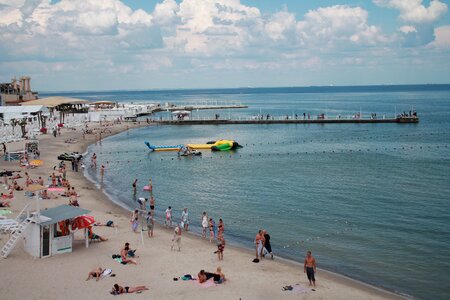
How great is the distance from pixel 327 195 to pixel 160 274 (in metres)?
17.7

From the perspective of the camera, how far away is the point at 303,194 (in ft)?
112

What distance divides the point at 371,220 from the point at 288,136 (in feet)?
151

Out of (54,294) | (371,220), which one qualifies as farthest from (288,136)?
(54,294)

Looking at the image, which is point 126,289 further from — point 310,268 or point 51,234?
point 310,268

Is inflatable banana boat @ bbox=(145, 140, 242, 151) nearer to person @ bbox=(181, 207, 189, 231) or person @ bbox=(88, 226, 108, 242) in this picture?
person @ bbox=(181, 207, 189, 231)

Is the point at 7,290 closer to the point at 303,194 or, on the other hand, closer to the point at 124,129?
the point at 303,194

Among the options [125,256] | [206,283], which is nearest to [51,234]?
[125,256]

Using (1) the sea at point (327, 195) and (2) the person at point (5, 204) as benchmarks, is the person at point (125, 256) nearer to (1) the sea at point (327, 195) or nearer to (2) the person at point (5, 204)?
(1) the sea at point (327, 195)

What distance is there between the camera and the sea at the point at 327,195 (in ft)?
70.3

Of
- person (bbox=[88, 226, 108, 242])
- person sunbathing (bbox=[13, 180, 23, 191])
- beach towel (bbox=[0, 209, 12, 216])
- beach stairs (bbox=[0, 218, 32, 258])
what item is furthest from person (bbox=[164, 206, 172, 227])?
person sunbathing (bbox=[13, 180, 23, 191])

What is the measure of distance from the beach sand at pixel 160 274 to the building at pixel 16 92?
2755 inches

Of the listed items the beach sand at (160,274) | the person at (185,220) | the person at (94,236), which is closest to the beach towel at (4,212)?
the beach sand at (160,274)

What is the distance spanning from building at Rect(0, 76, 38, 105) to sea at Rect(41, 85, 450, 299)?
3495cm

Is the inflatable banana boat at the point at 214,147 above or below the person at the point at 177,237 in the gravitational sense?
above
